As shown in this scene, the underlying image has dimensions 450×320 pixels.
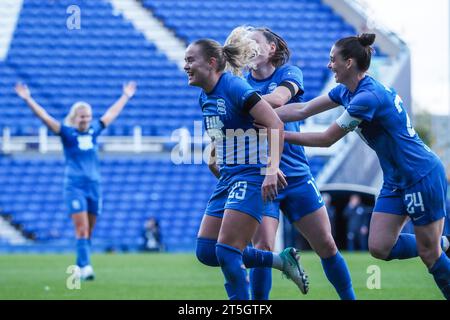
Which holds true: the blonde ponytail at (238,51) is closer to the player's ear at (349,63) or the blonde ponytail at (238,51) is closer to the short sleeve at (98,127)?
the player's ear at (349,63)

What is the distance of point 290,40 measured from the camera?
966 inches

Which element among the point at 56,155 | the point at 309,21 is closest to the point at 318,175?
the point at 309,21

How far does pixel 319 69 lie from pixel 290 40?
45.6 inches

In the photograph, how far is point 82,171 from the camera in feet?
39.0

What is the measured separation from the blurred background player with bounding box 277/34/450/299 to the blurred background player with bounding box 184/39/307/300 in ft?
1.23

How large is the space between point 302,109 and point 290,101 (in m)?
0.38

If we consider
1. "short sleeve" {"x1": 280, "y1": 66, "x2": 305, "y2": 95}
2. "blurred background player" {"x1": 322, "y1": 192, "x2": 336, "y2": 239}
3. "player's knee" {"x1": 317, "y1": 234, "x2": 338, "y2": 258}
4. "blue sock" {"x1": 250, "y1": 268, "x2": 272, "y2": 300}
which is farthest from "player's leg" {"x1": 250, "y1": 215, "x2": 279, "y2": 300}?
"blurred background player" {"x1": 322, "y1": 192, "x2": 336, "y2": 239}

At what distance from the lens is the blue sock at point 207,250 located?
6758 mm

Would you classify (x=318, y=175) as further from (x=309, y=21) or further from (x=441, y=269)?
(x=441, y=269)

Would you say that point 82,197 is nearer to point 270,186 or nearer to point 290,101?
point 290,101

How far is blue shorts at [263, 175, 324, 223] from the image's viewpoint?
7.14m

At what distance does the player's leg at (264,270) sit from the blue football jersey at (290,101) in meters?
0.41

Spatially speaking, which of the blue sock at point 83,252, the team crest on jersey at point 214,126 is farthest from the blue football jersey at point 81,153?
the team crest on jersey at point 214,126

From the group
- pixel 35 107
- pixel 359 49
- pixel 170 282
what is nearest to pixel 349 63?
pixel 359 49
